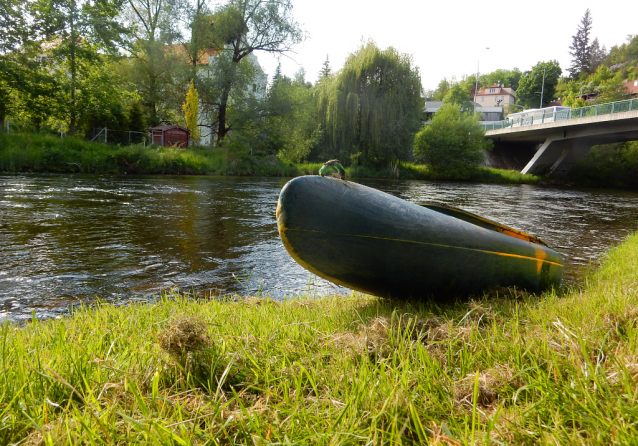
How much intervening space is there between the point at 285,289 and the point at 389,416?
135 inches

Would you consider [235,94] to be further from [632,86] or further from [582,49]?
[582,49]

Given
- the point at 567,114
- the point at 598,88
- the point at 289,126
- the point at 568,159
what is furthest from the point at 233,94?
the point at 598,88

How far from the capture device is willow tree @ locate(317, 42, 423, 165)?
32.2 metres

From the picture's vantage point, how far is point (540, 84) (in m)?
91.7

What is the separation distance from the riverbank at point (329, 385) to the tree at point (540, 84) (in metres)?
105

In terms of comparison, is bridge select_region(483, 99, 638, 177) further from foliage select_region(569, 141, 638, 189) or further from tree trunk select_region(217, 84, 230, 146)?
tree trunk select_region(217, 84, 230, 146)

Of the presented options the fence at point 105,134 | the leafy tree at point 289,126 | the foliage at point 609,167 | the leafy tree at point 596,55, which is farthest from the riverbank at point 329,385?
the leafy tree at point 596,55

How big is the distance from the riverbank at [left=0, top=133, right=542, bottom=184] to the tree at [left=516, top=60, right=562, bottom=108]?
252ft

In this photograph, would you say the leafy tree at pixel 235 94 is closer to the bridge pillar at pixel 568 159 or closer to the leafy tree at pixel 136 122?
the leafy tree at pixel 136 122

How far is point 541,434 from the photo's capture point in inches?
48.6

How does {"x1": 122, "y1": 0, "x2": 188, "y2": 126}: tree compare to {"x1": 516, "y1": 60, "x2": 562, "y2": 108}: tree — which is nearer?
{"x1": 122, "y1": 0, "x2": 188, "y2": 126}: tree

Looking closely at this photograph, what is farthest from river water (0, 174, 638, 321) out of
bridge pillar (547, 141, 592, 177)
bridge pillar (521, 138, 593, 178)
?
bridge pillar (547, 141, 592, 177)

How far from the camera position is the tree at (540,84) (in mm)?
90438

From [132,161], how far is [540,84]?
97.0 meters
